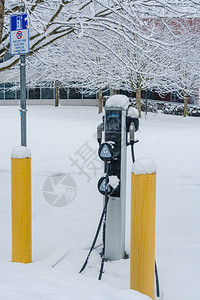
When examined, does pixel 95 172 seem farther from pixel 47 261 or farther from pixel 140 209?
pixel 140 209

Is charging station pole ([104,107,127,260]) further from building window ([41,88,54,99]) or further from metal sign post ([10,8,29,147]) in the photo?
building window ([41,88,54,99])

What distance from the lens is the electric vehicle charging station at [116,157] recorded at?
113 inches

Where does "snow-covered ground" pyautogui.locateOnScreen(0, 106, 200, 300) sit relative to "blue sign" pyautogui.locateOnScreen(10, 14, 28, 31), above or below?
below

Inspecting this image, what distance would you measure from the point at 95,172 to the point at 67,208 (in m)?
2.72

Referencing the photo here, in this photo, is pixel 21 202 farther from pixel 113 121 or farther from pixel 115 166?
pixel 113 121

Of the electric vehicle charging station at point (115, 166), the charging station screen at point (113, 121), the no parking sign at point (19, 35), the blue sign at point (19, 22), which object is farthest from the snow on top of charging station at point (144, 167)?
the blue sign at point (19, 22)

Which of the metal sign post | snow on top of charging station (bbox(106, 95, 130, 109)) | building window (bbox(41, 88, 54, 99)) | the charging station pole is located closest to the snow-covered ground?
the charging station pole

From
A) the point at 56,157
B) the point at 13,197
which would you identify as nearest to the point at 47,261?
the point at 13,197

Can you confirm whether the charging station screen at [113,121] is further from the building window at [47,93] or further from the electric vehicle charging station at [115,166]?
the building window at [47,93]

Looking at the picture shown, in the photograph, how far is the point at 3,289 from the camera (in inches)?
72.4

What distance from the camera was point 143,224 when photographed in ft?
7.35

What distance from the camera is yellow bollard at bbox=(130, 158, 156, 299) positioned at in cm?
221

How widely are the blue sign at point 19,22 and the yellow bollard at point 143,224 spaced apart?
3010 mm

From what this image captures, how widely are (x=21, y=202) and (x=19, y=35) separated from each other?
2.56m
